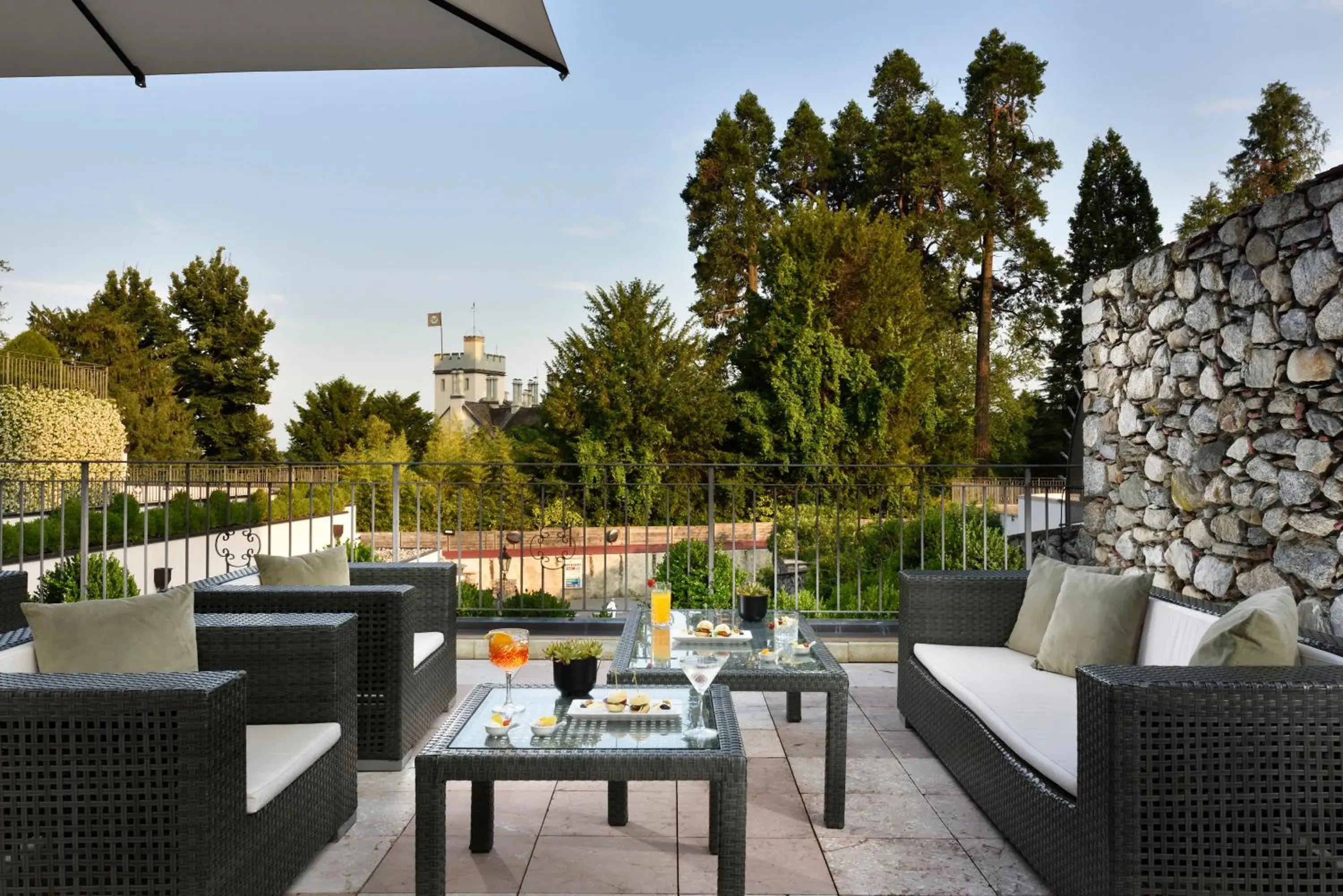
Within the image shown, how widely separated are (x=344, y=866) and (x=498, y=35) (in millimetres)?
2178

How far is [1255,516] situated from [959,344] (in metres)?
19.1

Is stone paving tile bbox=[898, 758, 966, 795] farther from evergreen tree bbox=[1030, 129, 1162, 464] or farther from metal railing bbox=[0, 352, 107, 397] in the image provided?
evergreen tree bbox=[1030, 129, 1162, 464]

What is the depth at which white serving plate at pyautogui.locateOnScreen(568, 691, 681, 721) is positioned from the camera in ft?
7.74

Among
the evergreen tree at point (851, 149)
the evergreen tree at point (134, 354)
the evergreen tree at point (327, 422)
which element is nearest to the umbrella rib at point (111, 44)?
the evergreen tree at point (851, 149)

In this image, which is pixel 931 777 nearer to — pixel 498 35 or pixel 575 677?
pixel 575 677

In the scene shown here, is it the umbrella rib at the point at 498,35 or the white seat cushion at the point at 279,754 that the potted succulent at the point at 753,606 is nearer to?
the white seat cushion at the point at 279,754

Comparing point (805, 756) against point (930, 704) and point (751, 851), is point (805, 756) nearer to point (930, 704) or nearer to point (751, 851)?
point (930, 704)

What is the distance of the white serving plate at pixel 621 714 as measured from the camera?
2.36 meters

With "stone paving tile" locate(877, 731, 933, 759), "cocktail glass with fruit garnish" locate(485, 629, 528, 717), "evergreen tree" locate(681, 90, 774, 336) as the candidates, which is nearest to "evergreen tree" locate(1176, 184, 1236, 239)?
"evergreen tree" locate(681, 90, 774, 336)

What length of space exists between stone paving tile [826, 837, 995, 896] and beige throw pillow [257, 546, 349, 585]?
2.05 meters

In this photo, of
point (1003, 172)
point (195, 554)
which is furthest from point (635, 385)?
point (195, 554)

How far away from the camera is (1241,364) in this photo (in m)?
3.48

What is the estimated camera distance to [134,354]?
22.5 meters

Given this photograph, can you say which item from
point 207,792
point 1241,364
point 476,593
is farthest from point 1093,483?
point 207,792
